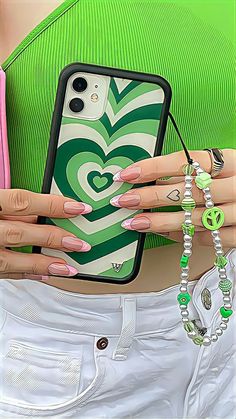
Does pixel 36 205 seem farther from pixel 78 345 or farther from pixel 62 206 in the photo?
pixel 78 345

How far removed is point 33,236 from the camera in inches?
24.0

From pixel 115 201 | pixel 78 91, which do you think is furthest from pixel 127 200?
pixel 78 91

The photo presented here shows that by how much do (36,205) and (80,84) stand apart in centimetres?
12

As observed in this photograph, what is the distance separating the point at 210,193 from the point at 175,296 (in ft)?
0.46

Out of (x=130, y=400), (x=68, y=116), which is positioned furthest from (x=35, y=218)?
(x=130, y=400)

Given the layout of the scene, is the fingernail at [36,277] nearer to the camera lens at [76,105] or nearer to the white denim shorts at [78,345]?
the white denim shorts at [78,345]

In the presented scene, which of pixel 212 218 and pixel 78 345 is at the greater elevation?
pixel 212 218

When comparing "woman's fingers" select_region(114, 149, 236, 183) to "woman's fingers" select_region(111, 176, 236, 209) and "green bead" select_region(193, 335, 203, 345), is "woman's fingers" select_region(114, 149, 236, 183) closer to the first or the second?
"woman's fingers" select_region(111, 176, 236, 209)

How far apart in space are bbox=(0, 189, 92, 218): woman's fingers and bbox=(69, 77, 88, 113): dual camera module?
0.09 meters

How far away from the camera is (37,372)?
67cm

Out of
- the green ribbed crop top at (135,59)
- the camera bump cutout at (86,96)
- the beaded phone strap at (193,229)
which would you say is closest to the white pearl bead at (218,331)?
the beaded phone strap at (193,229)

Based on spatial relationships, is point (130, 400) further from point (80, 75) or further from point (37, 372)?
point (80, 75)

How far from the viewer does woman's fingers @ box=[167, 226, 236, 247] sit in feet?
2.21

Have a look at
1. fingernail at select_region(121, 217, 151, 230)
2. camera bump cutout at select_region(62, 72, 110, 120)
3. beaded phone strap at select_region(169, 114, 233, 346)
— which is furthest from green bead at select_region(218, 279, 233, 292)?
camera bump cutout at select_region(62, 72, 110, 120)
